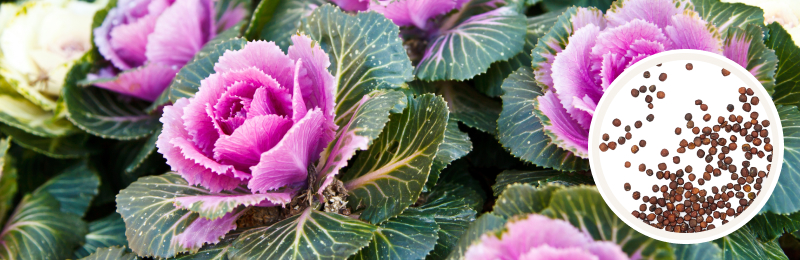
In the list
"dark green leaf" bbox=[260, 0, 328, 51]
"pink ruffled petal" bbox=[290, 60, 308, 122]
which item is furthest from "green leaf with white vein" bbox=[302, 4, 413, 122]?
"dark green leaf" bbox=[260, 0, 328, 51]

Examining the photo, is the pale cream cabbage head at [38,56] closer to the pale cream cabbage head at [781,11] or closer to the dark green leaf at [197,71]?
the dark green leaf at [197,71]

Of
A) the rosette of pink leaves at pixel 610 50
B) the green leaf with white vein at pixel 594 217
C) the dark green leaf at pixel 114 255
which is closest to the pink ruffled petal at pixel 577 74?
the rosette of pink leaves at pixel 610 50

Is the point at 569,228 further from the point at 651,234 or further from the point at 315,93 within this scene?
the point at 315,93

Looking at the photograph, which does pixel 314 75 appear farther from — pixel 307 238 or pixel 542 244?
pixel 542 244

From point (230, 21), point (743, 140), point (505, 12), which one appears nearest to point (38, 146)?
point (230, 21)

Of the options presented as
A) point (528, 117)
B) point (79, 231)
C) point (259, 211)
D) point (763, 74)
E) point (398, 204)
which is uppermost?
point (763, 74)

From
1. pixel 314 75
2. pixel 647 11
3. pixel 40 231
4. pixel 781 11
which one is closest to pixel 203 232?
pixel 314 75
